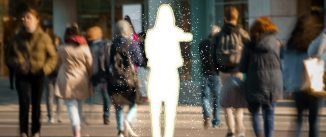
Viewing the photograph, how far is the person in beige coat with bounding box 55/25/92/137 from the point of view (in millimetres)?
9094

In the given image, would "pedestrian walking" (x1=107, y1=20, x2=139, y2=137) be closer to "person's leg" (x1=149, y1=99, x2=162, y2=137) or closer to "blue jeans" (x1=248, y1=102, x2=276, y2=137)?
"blue jeans" (x1=248, y1=102, x2=276, y2=137)

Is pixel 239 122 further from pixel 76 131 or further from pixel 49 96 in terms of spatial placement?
pixel 49 96

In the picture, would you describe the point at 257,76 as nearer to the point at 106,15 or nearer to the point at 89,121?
the point at 89,121

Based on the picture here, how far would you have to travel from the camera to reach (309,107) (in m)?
8.31

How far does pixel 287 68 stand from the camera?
857 centimetres

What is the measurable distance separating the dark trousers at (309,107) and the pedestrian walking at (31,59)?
2709mm

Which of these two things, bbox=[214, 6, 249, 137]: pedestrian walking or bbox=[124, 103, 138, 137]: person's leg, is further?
bbox=[124, 103, 138, 137]: person's leg

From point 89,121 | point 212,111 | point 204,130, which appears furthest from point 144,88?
point 89,121

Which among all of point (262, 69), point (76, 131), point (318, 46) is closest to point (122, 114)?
point (76, 131)

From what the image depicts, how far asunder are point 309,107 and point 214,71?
1.36m

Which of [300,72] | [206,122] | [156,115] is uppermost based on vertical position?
[156,115]

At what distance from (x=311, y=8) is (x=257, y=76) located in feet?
33.0

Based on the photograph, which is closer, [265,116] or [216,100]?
[265,116]

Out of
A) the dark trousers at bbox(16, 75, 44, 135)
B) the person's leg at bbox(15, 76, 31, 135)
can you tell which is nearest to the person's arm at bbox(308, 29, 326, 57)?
the dark trousers at bbox(16, 75, 44, 135)
